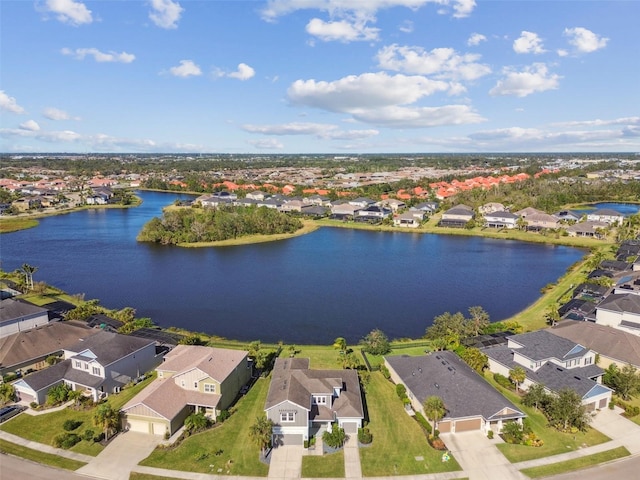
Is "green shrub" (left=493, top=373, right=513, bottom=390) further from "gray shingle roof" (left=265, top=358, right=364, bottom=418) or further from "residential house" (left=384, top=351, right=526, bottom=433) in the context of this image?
"gray shingle roof" (left=265, top=358, right=364, bottom=418)

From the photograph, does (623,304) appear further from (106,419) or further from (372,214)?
(372,214)

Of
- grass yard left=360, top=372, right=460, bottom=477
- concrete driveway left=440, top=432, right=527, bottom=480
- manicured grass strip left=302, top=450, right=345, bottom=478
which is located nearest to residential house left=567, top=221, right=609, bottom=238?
grass yard left=360, top=372, right=460, bottom=477

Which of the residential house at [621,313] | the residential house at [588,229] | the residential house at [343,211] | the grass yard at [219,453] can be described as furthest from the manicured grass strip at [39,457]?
the residential house at [588,229]

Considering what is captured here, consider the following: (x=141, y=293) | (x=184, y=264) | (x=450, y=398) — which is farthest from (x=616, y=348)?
(x=184, y=264)

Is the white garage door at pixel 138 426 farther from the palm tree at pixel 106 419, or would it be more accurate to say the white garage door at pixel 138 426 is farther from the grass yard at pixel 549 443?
the grass yard at pixel 549 443

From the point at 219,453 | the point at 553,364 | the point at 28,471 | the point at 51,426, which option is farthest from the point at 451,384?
the point at 51,426

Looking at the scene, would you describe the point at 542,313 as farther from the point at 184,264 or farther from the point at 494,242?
the point at 184,264
